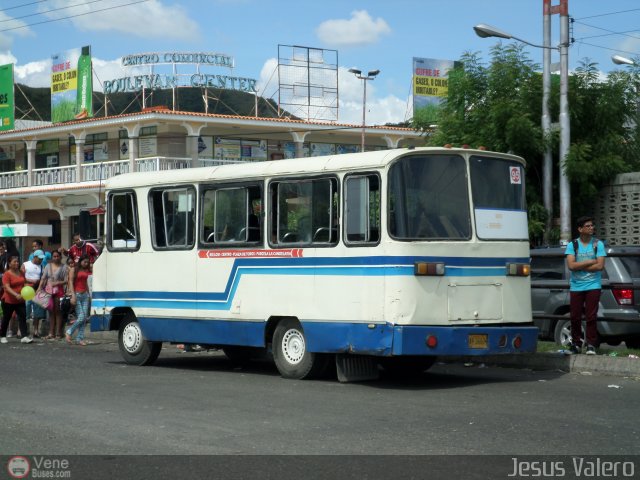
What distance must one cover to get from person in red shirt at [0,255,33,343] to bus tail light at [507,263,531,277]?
38.2 feet

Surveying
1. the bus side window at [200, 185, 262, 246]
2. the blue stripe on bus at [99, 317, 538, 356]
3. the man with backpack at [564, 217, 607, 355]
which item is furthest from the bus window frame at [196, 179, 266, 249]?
the man with backpack at [564, 217, 607, 355]

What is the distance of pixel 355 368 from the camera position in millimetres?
13367

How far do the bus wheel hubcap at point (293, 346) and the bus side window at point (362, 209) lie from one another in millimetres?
1555

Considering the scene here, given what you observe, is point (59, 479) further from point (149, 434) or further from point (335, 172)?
point (335, 172)

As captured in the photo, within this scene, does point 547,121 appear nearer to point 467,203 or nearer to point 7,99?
point 467,203

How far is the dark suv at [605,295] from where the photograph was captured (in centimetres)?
1584

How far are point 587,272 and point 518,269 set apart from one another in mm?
1556

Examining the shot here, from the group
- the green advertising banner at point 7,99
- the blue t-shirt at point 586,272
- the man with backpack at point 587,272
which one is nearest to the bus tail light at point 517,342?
the man with backpack at point 587,272

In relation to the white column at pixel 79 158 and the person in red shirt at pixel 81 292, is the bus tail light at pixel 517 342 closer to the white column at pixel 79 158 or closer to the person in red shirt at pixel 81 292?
the person in red shirt at pixel 81 292

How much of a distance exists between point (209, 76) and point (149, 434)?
1720 inches

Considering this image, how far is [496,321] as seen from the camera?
1291cm

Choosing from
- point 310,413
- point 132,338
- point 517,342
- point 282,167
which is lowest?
point 310,413

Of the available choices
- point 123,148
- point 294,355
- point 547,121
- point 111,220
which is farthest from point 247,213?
point 123,148

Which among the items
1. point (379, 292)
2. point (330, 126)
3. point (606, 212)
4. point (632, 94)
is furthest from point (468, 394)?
point (330, 126)
